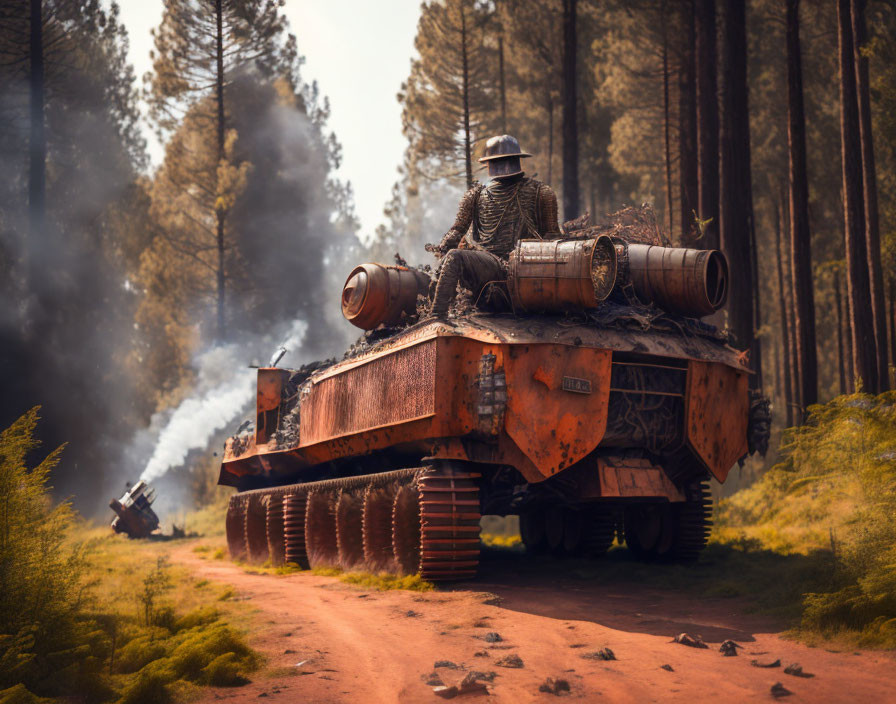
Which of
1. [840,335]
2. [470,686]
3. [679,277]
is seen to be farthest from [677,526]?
[840,335]

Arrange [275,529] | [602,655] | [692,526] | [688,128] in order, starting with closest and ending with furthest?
[602,655]
[692,526]
[275,529]
[688,128]

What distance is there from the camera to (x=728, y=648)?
6.81 metres

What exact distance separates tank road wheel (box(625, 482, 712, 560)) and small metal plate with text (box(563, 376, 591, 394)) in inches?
116

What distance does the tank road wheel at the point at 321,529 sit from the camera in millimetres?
14156

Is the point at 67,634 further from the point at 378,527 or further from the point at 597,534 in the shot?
the point at 597,534

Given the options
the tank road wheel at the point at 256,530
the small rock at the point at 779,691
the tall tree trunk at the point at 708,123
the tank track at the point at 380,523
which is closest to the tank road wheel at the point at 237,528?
the tank road wheel at the point at 256,530

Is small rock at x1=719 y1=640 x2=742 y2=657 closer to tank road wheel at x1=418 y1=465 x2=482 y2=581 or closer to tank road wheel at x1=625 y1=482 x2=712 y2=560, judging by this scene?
tank road wheel at x1=418 y1=465 x2=482 y2=581

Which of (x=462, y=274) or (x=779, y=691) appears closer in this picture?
(x=779, y=691)

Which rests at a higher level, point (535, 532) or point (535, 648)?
point (535, 532)

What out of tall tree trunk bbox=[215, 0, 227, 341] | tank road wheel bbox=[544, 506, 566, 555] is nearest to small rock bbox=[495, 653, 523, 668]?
tank road wheel bbox=[544, 506, 566, 555]

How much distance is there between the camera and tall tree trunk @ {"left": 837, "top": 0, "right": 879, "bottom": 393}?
60.3 feet

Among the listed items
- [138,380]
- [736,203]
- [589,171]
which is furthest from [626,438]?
[138,380]

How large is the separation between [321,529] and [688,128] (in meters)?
17.6

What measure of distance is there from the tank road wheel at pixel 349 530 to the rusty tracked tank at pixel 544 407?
0.08 feet
